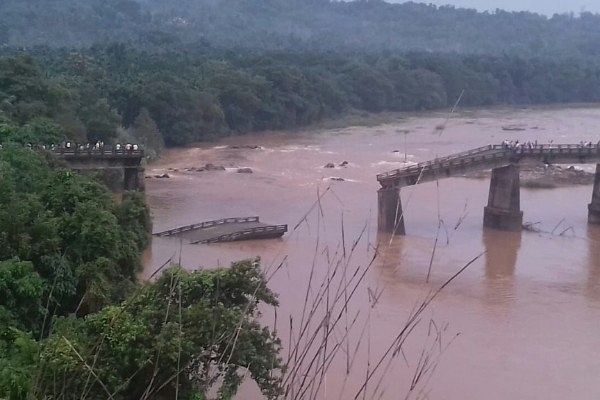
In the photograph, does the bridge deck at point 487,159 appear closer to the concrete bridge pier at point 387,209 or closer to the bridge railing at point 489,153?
the bridge railing at point 489,153

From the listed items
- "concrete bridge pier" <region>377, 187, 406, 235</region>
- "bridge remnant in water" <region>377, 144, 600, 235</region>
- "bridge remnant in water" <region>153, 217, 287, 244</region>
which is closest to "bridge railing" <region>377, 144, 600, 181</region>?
"bridge remnant in water" <region>377, 144, 600, 235</region>

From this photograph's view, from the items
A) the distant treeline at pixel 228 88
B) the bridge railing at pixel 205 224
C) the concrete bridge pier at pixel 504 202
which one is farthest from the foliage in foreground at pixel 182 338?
the concrete bridge pier at pixel 504 202

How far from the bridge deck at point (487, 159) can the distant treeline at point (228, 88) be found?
13.9 m

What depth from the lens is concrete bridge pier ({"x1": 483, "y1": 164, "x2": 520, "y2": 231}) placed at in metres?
34.4

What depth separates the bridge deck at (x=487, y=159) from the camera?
3303 cm

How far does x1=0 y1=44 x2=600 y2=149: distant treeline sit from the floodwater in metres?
3.33

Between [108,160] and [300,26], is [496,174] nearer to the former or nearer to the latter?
[108,160]

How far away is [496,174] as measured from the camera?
35281mm

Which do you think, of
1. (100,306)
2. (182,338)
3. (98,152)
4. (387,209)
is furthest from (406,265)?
(182,338)

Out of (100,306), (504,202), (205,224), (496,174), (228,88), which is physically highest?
(228,88)

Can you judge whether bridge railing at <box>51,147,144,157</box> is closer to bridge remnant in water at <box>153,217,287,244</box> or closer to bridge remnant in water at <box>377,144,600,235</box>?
bridge remnant in water at <box>153,217,287,244</box>

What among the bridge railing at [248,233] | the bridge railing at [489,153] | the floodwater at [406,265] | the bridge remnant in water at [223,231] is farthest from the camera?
the bridge railing at [489,153]

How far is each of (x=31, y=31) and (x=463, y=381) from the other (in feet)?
356

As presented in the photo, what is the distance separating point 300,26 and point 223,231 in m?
141
